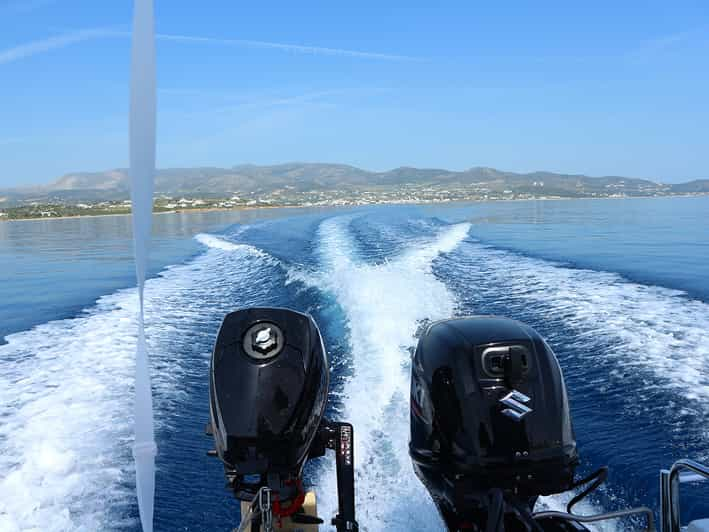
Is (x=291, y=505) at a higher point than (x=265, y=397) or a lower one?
lower

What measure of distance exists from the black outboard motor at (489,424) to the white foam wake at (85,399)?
167 cm

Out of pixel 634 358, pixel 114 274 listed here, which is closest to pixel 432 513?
pixel 634 358

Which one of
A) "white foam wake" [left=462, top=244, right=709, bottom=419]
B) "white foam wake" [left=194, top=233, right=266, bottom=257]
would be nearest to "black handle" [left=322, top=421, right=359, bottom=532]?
"white foam wake" [left=462, top=244, right=709, bottom=419]

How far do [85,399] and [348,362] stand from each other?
203cm

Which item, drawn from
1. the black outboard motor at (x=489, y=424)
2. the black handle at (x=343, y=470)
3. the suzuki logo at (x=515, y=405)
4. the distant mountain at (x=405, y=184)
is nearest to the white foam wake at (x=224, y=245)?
the black outboard motor at (x=489, y=424)

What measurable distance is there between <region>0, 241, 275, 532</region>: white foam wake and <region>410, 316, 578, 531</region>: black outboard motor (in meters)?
1.67

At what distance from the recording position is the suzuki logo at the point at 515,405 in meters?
1.78

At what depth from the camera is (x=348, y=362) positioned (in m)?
4.99

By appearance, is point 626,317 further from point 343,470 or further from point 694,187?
point 694,187

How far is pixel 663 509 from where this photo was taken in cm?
160

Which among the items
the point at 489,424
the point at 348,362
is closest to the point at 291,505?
the point at 489,424

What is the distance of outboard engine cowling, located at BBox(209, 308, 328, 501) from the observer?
1.68m

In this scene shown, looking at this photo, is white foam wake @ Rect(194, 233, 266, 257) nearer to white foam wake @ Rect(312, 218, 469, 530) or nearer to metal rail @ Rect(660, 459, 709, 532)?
white foam wake @ Rect(312, 218, 469, 530)

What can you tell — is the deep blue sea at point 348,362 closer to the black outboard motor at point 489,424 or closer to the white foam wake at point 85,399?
the white foam wake at point 85,399
